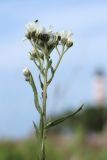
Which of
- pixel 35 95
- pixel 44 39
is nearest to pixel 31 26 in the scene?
pixel 44 39

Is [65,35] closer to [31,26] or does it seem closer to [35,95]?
[31,26]

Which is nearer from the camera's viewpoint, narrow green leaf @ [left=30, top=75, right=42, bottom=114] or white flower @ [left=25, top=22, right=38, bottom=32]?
narrow green leaf @ [left=30, top=75, right=42, bottom=114]

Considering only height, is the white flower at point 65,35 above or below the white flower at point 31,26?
below

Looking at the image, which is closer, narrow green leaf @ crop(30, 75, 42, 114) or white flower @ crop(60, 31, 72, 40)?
narrow green leaf @ crop(30, 75, 42, 114)

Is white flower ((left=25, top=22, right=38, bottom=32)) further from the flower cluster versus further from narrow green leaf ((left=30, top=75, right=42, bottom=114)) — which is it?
narrow green leaf ((left=30, top=75, right=42, bottom=114))

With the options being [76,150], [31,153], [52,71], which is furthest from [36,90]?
[76,150]

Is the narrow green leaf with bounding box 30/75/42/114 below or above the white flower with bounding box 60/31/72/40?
below

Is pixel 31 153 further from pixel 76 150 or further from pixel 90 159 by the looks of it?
pixel 76 150

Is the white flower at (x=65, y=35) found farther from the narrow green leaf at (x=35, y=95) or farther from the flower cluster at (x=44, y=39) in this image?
the narrow green leaf at (x=35, y=95)
